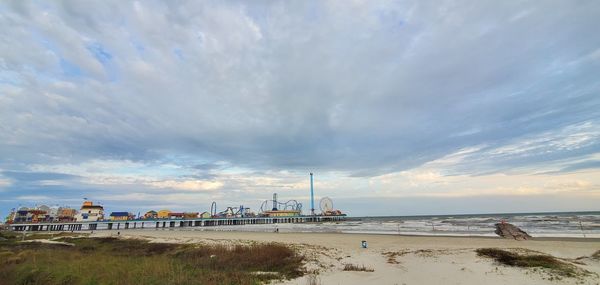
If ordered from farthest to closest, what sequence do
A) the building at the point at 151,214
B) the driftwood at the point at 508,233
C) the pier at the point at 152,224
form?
the building at the point at 151,214 → the pier at the point at 152,224 → the driftwood at the point at 508,233

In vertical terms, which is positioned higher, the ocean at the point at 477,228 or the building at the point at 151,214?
the building at the point at 151,214

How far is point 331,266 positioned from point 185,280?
21.5ft

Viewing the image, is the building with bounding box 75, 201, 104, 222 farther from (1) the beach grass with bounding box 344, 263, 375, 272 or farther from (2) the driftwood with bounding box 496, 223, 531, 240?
(2) the driftwood with bounding box 496, 223, 531, 240

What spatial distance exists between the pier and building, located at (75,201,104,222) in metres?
2.48

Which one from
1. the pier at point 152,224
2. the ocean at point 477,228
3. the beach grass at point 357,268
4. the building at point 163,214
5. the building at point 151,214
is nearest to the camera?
the beach grass at point 357,268

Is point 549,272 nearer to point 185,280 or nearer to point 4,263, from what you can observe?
point 185,280

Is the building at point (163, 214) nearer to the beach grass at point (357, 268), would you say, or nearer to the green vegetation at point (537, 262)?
the beach grass at point (357, 268)

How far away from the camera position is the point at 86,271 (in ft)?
39.3

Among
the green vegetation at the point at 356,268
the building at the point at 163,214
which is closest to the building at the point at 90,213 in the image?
the building at the point at 163,214

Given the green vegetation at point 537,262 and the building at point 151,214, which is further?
the building at point 151,214

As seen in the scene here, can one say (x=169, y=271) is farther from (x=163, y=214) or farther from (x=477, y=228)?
(x=163, y=214)

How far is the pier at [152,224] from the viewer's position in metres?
95.1

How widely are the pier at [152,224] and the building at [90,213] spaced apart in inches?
97.7

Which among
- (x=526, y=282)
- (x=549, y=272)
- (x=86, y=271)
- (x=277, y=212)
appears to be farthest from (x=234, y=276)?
(x=277, y=212)
